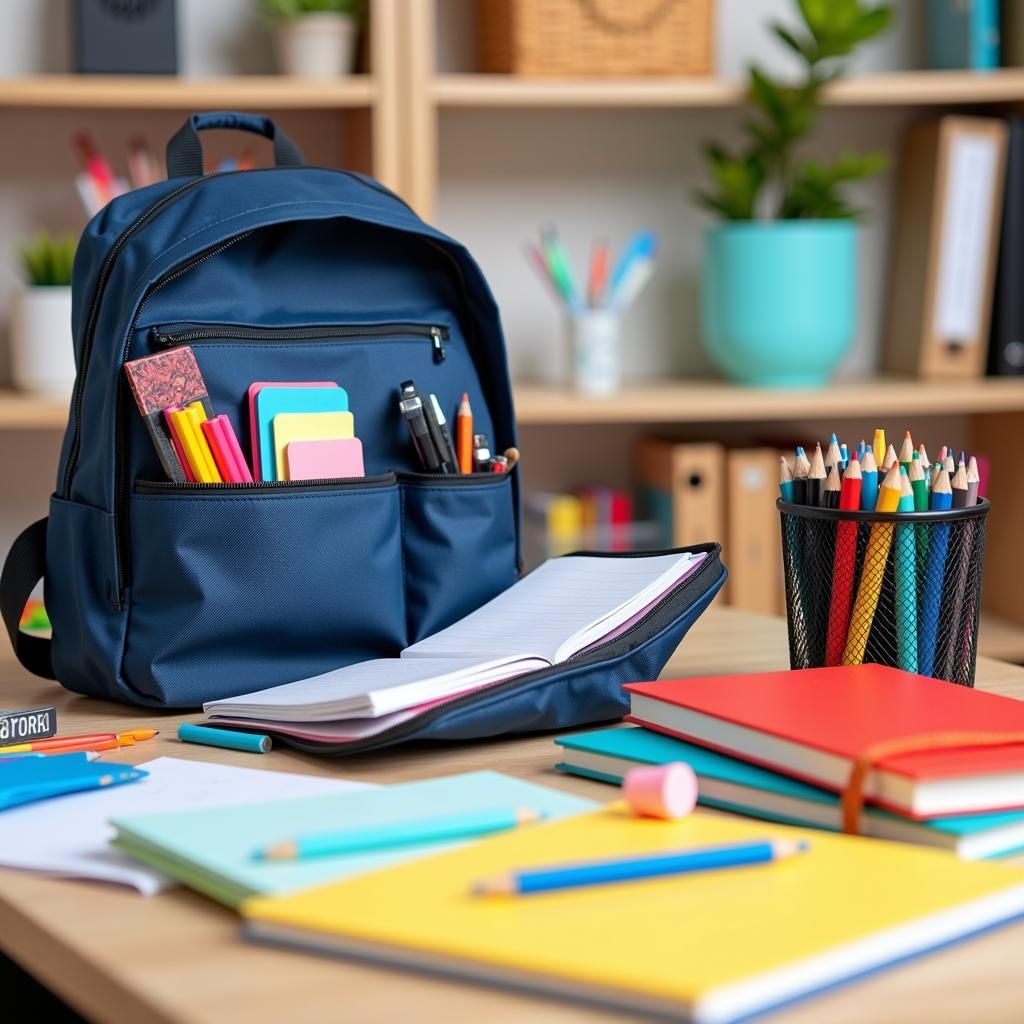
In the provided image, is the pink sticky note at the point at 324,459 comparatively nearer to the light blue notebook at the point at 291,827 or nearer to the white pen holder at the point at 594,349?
the light blue notebook at the point at 291,827

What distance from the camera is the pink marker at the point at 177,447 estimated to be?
903 millimetres

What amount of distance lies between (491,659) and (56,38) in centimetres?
147

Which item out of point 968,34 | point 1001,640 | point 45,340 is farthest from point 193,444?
point 968,34

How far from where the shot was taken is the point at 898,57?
229 centimetres

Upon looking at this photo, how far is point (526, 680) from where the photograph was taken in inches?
32.5

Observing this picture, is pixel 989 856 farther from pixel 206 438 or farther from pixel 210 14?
pixel 210 14

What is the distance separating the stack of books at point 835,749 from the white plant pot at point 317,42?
1.30 m

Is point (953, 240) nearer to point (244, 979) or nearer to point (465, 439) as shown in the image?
point (465, 439)

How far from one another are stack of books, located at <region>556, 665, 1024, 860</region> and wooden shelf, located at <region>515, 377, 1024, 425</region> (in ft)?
3.66

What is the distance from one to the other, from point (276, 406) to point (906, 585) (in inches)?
15.3

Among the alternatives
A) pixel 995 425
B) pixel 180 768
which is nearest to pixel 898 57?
pixel 995 425

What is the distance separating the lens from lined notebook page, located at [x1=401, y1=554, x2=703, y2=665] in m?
0.89

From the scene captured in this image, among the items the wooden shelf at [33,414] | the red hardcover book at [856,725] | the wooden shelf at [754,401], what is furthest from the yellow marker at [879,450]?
the wooden shelf at [33,414]

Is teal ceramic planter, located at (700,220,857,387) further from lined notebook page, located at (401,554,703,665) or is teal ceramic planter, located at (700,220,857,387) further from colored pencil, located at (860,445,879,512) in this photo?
colored pencil, located at (860,445,879,512)
